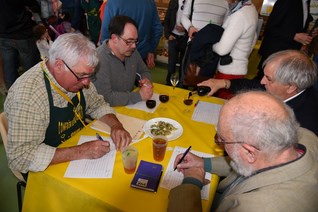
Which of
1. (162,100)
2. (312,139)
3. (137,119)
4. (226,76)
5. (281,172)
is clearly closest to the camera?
(281,172)

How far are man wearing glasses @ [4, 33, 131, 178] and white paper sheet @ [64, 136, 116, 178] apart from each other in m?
0.03

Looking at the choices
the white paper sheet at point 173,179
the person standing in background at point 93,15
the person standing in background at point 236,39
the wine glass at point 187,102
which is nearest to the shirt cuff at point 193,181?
the white paper sheet at point 173,179

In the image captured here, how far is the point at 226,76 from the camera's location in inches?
108

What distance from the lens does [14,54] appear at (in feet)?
11.2

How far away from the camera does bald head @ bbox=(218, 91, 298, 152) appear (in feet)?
3.16

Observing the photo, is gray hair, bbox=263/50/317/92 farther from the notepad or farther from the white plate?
the notepad

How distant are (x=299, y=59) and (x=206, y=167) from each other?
40.6 inches

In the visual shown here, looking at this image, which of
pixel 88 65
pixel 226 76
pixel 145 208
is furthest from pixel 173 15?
pixel 145 208

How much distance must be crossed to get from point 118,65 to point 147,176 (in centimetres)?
129

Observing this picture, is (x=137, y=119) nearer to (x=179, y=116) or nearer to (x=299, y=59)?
(x=179, y=116)

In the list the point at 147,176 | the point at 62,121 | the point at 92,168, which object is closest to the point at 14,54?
the point at 62,121

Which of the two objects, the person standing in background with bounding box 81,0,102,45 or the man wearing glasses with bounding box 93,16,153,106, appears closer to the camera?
the man wearing glasses with bounding box 93,16,153,106

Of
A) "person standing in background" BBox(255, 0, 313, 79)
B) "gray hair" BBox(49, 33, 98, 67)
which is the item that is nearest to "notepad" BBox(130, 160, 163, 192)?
"gray hair" BBox(49, 33, 98, 67)

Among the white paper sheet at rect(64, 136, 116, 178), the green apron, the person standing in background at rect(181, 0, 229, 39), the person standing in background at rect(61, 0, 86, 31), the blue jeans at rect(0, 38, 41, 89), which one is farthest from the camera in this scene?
the person standing in background at rect(61, 0, 86, 31)
